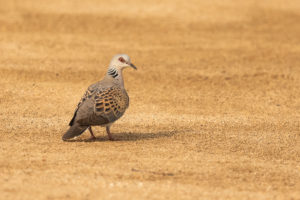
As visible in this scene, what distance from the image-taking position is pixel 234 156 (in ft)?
28.7

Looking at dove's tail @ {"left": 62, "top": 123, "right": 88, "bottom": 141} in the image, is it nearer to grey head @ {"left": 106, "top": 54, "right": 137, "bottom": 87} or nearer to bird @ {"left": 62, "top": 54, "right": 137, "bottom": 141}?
bird @ {"left": 62, "top": 54, "right": 137, "bottom": 141}

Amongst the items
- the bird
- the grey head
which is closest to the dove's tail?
the bird

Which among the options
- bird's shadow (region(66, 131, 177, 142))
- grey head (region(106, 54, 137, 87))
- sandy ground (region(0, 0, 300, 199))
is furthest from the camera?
grey head (region(106, 54, 137, 87))

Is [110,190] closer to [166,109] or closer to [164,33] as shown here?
[166,109]

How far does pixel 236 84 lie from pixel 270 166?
20.3 feet

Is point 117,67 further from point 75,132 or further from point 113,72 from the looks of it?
point 75,132

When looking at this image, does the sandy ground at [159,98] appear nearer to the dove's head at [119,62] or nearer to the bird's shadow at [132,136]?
the bird's shadow at [132,136]

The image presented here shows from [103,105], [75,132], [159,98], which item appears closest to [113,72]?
[103,105]

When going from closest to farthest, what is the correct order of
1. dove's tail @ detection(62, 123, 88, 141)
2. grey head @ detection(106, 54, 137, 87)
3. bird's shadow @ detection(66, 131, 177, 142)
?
dove's tail @ detection(62, 123, 88, 141)
bird's shadow @ detection(66, 131, 177, 142)
grey head @ detection(106, 54, 137, 87)

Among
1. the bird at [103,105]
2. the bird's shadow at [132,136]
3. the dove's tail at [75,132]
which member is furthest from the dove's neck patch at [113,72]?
the dove's tail at [75,132]

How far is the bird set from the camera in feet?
28.6

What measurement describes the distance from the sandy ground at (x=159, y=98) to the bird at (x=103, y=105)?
0.32 meters

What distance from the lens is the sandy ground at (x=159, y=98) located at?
293 inches

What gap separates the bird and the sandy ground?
316 millimetres
